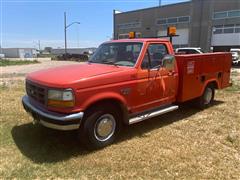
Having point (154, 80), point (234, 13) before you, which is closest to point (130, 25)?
point (234, 13)

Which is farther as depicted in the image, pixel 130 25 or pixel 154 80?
pixel 130 25

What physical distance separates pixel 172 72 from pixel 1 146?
3.77m

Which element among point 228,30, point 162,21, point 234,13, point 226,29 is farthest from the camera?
point 162,21

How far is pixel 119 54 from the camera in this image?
17.0 ft

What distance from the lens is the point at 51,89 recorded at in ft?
13.0

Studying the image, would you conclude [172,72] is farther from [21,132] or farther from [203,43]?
[203,43]

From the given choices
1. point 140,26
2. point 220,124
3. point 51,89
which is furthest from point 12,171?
point 140,26

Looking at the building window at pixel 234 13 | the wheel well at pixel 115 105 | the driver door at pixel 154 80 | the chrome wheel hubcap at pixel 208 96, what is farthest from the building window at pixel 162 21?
the wheel well at pixel 115 105

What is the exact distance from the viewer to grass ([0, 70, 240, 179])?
364 centimetres

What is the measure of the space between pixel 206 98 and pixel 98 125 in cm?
404

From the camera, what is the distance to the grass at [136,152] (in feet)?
11.9

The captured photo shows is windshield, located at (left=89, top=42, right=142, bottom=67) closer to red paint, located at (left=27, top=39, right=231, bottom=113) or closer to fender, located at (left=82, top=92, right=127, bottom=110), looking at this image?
red paint, located at (left=27, top=39, right=231, bottom=113)

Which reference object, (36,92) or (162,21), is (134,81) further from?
(162,21)

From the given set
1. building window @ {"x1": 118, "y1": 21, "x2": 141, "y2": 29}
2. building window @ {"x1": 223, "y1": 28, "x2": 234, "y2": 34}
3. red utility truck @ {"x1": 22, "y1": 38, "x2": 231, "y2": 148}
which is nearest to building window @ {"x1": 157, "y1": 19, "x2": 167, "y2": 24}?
building window @ {"x1": 118, "y1": 21, "x2": 141, "y2": 29}
